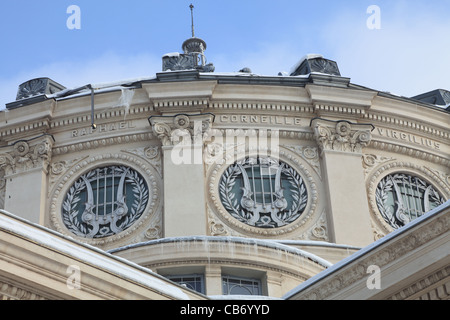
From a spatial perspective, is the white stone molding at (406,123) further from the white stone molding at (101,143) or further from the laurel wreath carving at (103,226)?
the laurel wreath carving at (103,226)

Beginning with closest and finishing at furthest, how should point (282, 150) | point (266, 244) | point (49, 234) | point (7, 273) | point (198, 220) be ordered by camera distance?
1. point (7, 273)
2. point (49, 234)
3. point (266, 244)
4. point (198, 220)
5. point (282, 150)

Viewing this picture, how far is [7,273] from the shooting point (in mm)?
14320

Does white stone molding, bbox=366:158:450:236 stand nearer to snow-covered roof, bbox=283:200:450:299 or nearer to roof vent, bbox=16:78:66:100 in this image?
roof vent, bbox=16:78:66:100

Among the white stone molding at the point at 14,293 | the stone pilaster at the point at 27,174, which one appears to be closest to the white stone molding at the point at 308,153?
the stone pilaster at the point at 27,174

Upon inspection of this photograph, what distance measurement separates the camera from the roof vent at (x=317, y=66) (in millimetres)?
31734

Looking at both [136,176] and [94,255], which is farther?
[136,176]

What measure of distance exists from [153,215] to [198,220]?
1.47 metres

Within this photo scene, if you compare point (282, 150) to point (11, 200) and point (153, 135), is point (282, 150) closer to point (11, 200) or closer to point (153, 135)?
point (153, 135)

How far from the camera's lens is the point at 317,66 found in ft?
105

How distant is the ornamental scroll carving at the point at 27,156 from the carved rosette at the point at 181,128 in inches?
128

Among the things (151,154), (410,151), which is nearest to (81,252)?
(151,154)

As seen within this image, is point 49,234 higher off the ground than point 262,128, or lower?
lower

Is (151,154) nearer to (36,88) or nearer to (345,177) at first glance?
(36,88)
